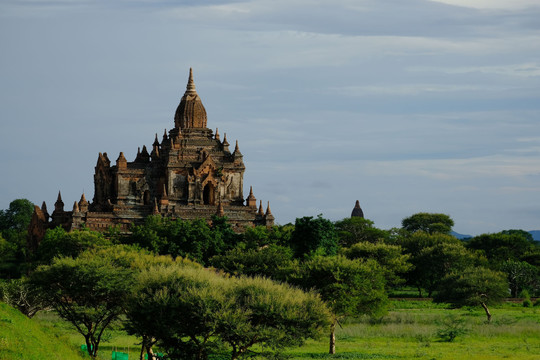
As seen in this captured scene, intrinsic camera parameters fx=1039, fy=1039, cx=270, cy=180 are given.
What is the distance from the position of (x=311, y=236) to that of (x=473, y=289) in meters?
13.0

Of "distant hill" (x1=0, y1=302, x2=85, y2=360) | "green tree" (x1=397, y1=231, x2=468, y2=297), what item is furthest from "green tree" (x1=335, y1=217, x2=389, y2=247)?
"distant hill" (x1=0, y1=302, x2=85, y2=360)

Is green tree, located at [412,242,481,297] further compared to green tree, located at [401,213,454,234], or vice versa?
green tree, located at [401,213,454,234]

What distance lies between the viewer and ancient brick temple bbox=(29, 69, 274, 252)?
88.2m

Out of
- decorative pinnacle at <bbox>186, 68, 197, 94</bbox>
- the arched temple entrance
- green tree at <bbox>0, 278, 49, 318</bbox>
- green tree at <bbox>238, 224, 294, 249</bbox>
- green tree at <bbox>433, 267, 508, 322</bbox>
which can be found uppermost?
decorative pinnacle at <bbox>186, 68, 197, 94</bbox>

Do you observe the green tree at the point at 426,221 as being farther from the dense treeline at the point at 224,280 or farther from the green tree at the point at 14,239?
the green tree at the point at 14,239

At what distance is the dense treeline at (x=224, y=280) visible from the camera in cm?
4669

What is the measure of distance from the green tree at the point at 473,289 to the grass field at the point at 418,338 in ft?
4.12

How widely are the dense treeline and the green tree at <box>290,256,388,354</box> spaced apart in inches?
3.3

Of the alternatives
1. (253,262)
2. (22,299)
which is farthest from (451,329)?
(22,299)

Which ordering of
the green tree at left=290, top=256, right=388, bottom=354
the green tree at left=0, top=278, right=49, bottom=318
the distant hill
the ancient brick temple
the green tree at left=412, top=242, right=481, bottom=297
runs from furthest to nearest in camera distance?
the green tree at left=412, top=242, right=481, bottom=297 < the ancient brick temple < the green tree at left=290, top=256, right=388, bottom=354 < the green tree at left=0, top=278, right=49, bottom=318 < the distant hill

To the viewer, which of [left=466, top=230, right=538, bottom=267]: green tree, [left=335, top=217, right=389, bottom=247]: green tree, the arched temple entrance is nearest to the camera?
the arched temple entrance

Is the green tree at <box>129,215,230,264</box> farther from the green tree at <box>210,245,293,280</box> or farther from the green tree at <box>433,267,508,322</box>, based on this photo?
the green tree at <box>433,267,508,322</box>

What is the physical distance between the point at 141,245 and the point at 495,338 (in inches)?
1130

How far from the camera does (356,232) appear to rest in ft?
428
